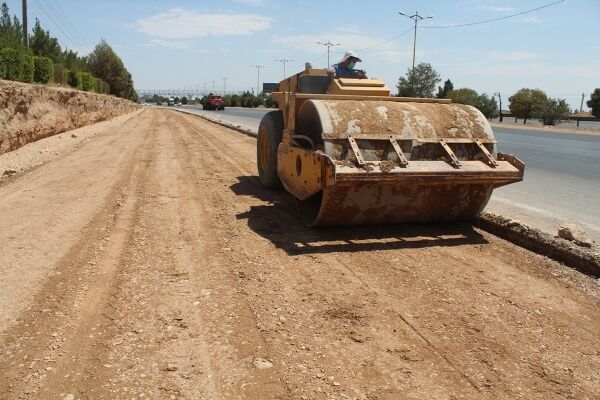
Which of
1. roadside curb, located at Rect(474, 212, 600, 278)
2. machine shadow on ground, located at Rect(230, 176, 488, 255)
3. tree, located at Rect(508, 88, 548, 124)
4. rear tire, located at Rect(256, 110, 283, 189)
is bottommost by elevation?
machine shadow on ground, located at Rect(230, 176, 488, 255)

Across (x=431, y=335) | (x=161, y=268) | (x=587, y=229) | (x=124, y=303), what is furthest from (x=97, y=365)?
(x=587, y=229)

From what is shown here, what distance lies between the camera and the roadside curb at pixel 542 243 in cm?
454

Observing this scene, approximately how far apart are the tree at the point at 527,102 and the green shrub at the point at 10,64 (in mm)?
59518

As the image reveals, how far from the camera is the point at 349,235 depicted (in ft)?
17.8

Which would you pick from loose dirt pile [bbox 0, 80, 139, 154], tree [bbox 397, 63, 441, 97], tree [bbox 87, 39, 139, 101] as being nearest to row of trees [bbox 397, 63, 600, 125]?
tree [bbox 397, 63, 441, 97]

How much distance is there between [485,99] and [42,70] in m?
56.7

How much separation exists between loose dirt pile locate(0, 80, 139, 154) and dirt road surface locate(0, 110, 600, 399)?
691 centimetres

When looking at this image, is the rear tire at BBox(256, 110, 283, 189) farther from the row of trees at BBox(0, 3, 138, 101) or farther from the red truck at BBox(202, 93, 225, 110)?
the red truck at BBox(202, 93, 225, 110)

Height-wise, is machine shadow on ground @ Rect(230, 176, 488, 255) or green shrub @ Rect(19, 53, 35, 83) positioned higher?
green shrub @ Rect(19, 53, 35, 83)

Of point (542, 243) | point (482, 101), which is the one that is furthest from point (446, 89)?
point (542, 243)

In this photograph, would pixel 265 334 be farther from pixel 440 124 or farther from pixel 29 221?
pixel 29 221

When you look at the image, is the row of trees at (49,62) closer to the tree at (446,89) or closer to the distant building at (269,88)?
the distant building at (269,88)

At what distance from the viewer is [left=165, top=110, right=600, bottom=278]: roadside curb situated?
4543 mm

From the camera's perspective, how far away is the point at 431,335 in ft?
10.8
